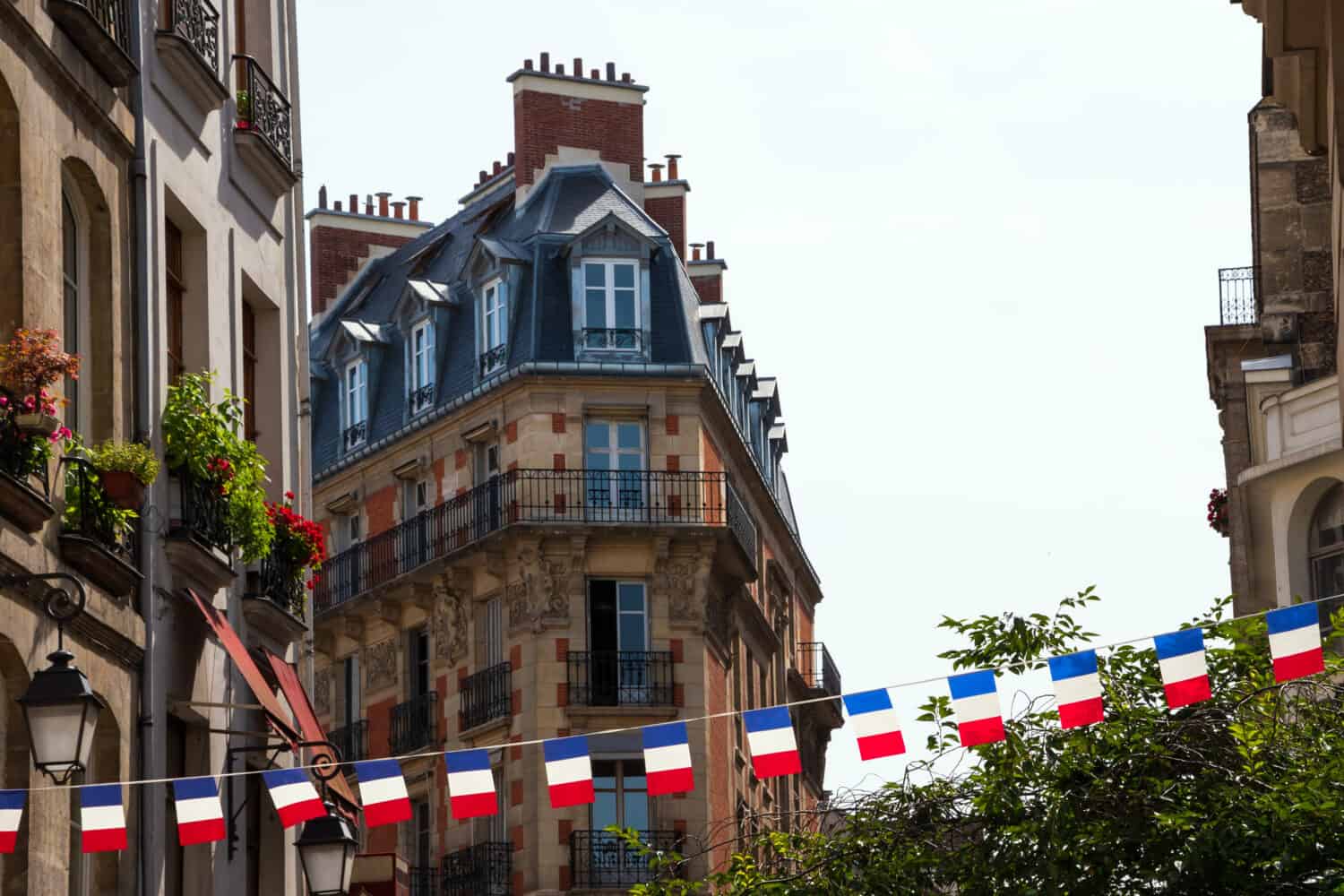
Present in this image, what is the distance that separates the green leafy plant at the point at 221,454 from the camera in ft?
66.3

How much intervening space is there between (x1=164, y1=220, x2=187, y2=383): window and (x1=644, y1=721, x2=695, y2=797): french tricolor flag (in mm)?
5039

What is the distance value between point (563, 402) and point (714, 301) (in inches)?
290

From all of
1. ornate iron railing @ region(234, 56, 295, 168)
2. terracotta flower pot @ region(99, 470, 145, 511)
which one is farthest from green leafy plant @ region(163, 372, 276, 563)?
ornate iron railing @ region(234, 56, 295, 168)

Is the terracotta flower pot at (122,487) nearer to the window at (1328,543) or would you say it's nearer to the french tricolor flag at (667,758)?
the french tricolor flag at (667,758)

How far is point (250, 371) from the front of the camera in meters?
23.7

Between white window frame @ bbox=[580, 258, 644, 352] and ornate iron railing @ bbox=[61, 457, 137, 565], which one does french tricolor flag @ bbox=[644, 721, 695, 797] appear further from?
white window frame @ bbox=[580, 258, 644, 352]

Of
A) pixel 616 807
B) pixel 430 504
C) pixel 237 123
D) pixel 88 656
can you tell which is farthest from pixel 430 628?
pixel 88 656

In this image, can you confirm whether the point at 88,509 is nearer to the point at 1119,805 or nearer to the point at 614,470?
the point at 1119,805

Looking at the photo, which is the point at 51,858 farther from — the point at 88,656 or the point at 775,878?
the point at 775,878

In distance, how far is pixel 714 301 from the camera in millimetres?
56219

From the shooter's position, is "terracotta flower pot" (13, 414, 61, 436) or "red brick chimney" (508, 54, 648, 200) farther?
"red brick chimney" (508, 54, 648, 200)

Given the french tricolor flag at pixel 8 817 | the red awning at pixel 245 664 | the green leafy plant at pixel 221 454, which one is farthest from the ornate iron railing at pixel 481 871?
the french tricolor flag at pixel 8 817

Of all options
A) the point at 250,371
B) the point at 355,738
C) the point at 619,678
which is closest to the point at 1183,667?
the point at 250,371

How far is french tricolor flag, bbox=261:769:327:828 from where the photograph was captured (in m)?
16.9
